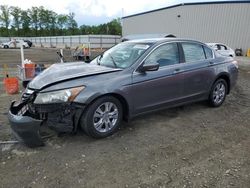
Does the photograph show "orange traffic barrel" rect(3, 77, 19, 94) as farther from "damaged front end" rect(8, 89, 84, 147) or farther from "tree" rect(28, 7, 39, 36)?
"tree" rect(28, 7, 39, 36)

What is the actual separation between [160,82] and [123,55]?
87 centimetres

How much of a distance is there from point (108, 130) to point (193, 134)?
4.79 feet

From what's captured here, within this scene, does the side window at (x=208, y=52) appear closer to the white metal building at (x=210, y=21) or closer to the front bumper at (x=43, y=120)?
the front bumper at (x=43, y=120)

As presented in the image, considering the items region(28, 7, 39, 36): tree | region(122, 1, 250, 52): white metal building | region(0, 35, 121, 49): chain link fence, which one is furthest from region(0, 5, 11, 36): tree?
region(122, 1, 250, 52): white metal building

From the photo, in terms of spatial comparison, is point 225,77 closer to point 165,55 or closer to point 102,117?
point 165,55

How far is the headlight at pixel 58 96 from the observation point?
11.8ft

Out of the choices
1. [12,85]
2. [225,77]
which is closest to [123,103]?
[225,77]

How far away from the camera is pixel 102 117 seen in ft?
13.0

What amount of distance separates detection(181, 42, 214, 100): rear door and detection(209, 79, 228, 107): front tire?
0.85 ft

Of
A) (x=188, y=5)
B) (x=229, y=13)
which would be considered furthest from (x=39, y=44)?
(x=229, y=13)

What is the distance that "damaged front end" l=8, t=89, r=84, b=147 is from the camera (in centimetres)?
349

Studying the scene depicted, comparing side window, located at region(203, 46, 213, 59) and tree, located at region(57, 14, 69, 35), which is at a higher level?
tree, located at region(57, 14, 69, 35)

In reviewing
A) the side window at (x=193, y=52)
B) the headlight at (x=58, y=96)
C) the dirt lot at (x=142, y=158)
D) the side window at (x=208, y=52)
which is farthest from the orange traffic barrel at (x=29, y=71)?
the side window at (x=208, y=52)

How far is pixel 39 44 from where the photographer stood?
64375mm
